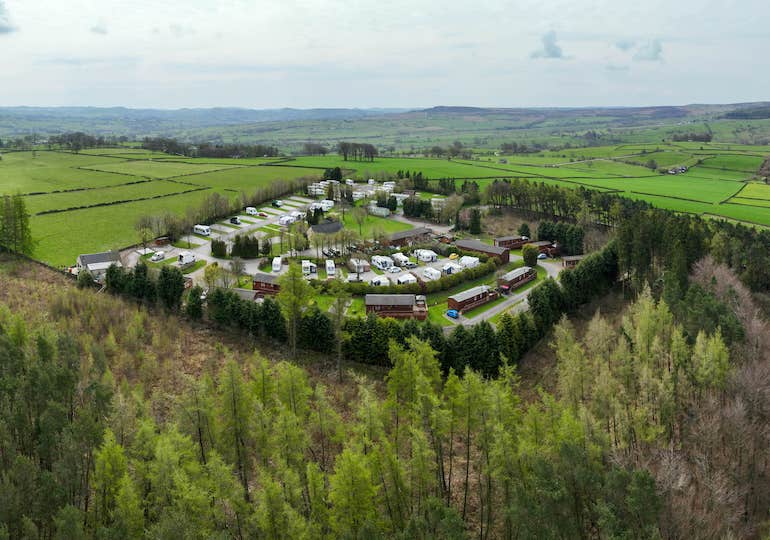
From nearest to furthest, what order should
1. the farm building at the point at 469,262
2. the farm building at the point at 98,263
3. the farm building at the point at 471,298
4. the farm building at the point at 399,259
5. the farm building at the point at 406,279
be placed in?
the farm building at the point at 471,298 → the farm building at the point at 98,263 → the farm building at the point at 406,279 → the farm building at the point at 469,262 → the farm building at the point at 399,259

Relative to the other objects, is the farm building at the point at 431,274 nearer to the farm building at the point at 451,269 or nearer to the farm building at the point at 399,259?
the farm building at the point at 451,269

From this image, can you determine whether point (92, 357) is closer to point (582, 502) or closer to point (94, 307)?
point (94, 307)

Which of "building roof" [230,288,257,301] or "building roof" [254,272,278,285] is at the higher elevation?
"building roof" [254,272,278,285]

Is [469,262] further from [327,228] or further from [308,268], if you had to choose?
[327,228]

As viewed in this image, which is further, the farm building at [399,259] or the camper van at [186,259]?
the farm building at [399,259]

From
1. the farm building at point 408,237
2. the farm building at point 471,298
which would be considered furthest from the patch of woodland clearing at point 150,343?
the farm building at point 408,237

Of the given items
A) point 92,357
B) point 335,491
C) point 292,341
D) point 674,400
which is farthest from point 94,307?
point 674,400

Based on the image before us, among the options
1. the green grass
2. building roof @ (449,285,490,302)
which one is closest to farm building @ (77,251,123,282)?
the green grass

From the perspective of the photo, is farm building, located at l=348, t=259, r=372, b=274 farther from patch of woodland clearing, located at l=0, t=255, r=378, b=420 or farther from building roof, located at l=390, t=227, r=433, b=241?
patch of woodland clearing, located at l=0, t=255, r=378, b=420
